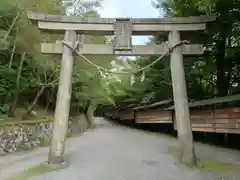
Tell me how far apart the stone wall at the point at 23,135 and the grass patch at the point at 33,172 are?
9.11ft

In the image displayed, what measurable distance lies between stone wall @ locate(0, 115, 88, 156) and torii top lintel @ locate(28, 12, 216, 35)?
3.79 meters

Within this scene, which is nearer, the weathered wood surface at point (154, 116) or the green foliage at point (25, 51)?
the green foliage at point (25, 51)

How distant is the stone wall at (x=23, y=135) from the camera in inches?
368

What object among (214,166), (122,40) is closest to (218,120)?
(214,166)

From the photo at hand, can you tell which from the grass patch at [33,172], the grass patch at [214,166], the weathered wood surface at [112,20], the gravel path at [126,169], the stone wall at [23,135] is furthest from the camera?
the stone wall at [23,135]

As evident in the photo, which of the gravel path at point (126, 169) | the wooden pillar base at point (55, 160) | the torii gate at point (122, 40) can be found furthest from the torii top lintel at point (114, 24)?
the gravel path at point (126, 169)

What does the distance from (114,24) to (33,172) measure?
426cm

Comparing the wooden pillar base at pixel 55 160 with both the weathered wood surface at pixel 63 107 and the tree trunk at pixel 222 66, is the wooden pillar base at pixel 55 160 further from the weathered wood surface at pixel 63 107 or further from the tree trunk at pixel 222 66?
the tree trunk at pixel 222 66

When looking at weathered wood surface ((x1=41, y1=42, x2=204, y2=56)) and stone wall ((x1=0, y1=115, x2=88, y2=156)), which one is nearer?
weathered wood surface ((x1=41, y1=42, x2=204, y2=56))

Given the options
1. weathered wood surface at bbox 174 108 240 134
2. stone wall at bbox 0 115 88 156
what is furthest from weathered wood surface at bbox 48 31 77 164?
weathered wood surface at bbox 174 108 240 134

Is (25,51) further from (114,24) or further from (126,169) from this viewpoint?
(126,169)

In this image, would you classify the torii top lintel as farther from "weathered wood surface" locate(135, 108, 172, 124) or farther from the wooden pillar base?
"weathered wood surface" locate(135, 108, 172, 124)

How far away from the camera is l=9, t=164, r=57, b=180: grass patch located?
20.1ft

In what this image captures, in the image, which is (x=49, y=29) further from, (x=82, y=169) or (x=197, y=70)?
(x=197, y=70)
